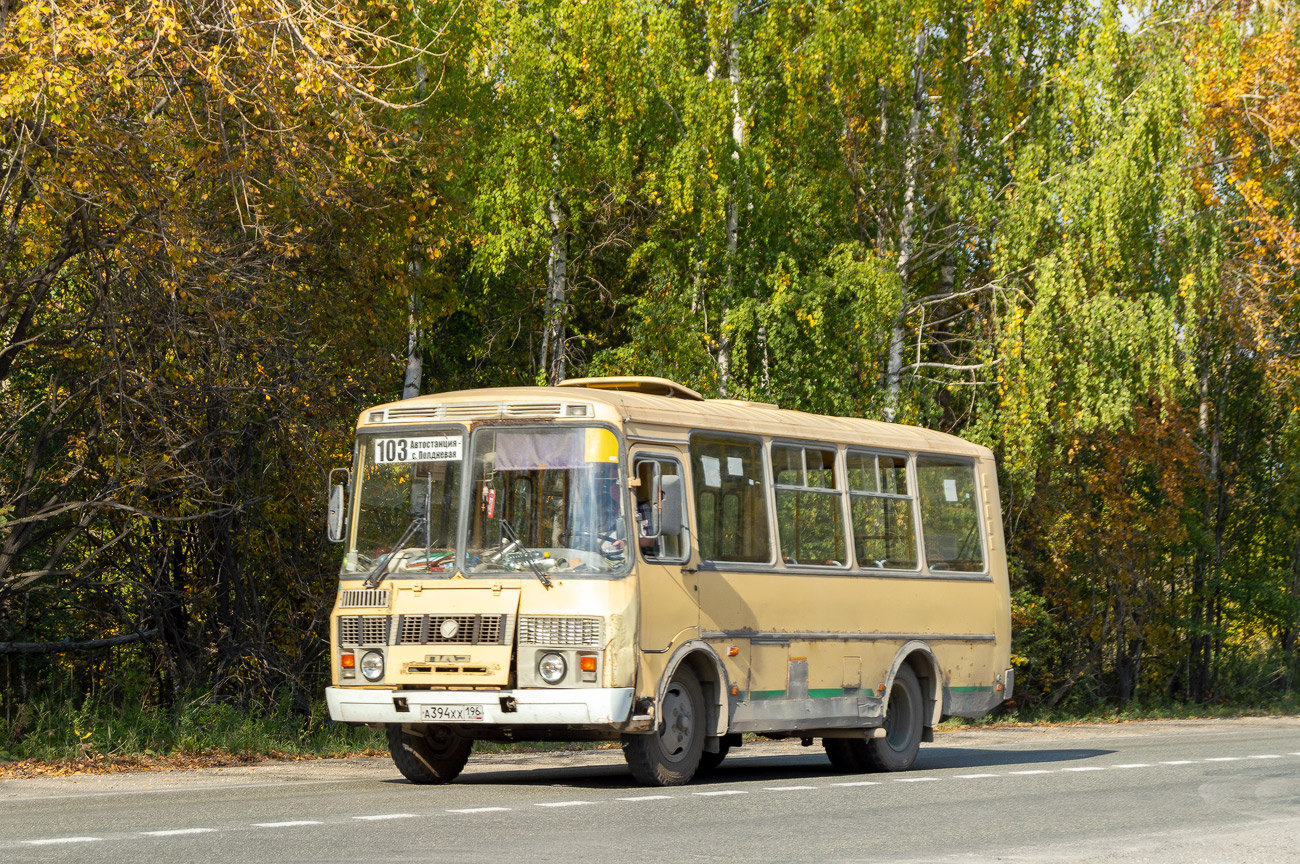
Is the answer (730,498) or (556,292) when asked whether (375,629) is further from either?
(556,292)

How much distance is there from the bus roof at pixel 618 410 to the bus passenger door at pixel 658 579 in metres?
0.29

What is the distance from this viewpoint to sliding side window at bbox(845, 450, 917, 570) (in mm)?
15758

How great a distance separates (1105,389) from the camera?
2695 cm

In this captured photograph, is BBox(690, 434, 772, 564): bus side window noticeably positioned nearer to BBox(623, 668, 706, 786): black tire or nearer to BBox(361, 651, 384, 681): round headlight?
BBox(623, 668, 706, 786): black tire

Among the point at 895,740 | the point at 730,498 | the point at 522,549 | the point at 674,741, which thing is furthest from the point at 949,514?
the point at 522,549

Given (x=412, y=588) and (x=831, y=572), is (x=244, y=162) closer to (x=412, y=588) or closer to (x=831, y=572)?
(x=412, y=588)

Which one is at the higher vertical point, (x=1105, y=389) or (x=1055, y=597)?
(x=1105, y=389)

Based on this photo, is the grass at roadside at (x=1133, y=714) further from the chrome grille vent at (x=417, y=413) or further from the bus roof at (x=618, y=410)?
the chrome grille vent at (x=417, y=413)

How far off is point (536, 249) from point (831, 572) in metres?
13.6

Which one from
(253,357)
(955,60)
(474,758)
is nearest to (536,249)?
(955,60)

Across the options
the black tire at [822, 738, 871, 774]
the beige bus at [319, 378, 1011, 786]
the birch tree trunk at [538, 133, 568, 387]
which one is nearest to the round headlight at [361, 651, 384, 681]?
the beige bus at [319, 378, 1011, 786]

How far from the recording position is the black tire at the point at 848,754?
16.0 m

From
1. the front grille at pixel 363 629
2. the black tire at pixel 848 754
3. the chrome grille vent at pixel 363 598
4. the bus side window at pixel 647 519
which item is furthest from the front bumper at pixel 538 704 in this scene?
the black tire at pixel 848 754

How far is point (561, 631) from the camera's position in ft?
40.7
